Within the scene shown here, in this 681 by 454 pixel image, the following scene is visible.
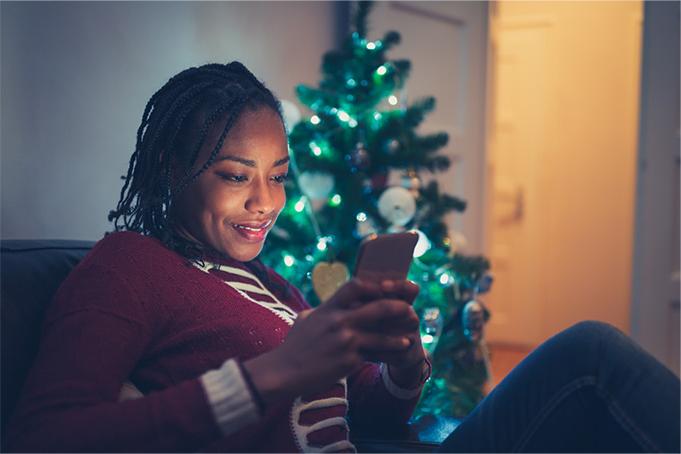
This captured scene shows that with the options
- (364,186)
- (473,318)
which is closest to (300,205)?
(364,186)

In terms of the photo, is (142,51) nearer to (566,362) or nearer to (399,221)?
(399,221)

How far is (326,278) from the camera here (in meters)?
1.93

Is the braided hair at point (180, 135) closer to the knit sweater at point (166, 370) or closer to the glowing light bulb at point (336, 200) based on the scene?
the knit sweater at point (166, 370)

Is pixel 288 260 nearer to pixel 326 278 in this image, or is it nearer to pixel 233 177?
pixel 326 278

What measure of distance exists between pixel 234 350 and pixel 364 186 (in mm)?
1190

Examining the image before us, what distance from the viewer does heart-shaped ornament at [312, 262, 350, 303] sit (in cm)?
192

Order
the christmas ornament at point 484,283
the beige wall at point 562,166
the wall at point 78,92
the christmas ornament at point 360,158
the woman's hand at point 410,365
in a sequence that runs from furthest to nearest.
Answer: the beige wall at point 562,166 < the christmas ornament at point 484,283 < the christmas ornament at point 360,158 < the wall at point 78,92 < the woman's hand at point 410,365

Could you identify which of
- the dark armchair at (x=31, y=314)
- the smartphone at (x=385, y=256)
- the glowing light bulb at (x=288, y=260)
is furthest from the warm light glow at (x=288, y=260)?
the smartphone at (x=385, y=256)

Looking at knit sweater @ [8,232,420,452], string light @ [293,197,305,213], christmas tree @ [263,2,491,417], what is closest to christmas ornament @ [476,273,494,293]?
christmas tree @ [263,2,491,417]

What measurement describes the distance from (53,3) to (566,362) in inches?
50.9

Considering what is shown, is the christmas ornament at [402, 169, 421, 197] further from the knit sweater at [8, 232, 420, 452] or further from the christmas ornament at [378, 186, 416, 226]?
the knit sweater at [8, 232, 420, 452]

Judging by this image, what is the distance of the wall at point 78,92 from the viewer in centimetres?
139

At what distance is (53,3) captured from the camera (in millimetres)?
1501

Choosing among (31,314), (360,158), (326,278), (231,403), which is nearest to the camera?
(231,403)
